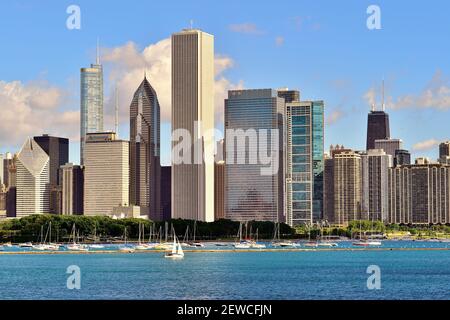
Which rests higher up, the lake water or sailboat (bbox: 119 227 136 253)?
the lake water

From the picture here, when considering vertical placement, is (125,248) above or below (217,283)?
below

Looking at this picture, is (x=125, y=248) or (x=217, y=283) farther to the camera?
(x=125, y=248)

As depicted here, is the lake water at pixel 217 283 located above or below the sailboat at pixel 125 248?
above

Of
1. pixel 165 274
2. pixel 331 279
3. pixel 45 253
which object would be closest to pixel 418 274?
pixel 331 279

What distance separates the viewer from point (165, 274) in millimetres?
77062

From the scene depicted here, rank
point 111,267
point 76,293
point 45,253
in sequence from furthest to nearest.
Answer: point 45,253
point 111,267
point 76,293

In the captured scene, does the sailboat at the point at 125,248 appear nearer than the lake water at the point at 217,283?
No

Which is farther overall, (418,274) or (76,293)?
(418,274)

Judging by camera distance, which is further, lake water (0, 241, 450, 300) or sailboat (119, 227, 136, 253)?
sailboat (119, 227, 136, 253)
